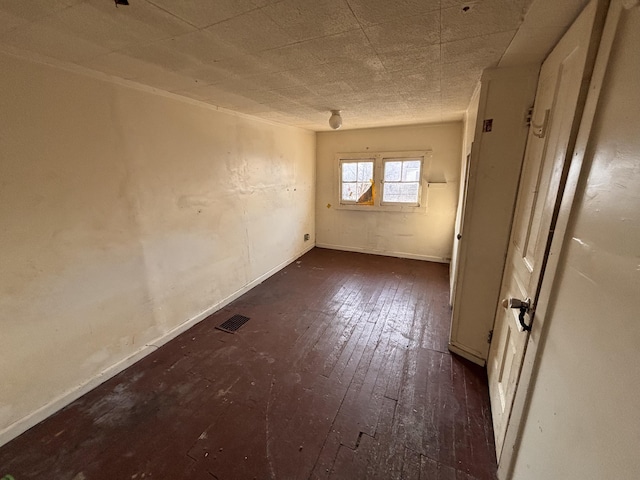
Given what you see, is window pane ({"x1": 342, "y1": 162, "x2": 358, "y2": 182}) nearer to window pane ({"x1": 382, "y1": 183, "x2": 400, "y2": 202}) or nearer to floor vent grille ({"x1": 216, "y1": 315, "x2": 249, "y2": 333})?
window pane ({"x1": 382, "y1": 183, "x2": 400, "y2": 202})

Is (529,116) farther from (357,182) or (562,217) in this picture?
(357,182)

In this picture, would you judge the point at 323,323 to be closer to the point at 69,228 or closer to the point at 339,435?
Answer: the point at 339,435

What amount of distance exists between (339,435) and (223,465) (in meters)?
0.65

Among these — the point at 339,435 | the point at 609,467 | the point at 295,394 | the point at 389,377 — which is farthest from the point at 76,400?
the point at 609,467

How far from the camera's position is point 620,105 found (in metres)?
0.68

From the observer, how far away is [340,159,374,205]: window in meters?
4.53

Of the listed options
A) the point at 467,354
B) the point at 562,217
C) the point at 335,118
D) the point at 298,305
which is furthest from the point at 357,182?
the point at 562,217

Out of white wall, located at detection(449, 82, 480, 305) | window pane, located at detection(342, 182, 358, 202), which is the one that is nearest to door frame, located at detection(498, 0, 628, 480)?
white wall, located at detection(449, 82, 480, 305)

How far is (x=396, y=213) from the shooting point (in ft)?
14.7

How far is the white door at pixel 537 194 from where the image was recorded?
0.96 m

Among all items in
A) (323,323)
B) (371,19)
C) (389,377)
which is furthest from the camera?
(323,323)

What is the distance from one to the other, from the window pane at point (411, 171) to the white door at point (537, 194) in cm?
263

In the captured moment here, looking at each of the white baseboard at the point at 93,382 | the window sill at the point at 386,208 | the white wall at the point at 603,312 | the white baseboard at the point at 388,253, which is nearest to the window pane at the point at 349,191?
the window sill at the point at 386,208

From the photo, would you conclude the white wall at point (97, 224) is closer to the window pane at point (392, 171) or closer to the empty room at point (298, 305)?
the empty room at point (298, 305)
